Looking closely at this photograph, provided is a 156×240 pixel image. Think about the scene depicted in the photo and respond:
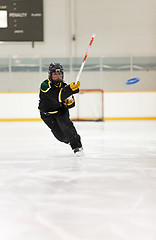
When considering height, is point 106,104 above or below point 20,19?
below

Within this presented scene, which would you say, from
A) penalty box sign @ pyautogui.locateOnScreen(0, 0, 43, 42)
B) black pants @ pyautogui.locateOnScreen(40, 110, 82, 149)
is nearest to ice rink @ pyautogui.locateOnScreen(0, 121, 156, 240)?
black pants @ pyautogui.locateOnScreen(40, 110, 82, 149)

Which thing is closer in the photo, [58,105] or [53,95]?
[53,95]

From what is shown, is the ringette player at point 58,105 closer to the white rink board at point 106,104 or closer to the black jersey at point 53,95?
the black jersey at point 53,95

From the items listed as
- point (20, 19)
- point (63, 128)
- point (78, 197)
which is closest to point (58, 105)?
point (63, 128)

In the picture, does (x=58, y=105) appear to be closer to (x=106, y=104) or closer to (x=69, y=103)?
(x=69, y=103)

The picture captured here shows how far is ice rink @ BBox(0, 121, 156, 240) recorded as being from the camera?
1.57 m

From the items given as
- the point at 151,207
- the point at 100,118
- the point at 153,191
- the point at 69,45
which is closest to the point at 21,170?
the point at 153,191

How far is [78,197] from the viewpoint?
2143 millimetres

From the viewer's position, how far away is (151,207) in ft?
6.27

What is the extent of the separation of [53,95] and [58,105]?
139mm

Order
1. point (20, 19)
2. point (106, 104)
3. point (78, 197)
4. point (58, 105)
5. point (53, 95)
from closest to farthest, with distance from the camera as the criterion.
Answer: point (78, 197) < point (53, 95) < point (58, 105) < point (20, 19) < point (106, 104)

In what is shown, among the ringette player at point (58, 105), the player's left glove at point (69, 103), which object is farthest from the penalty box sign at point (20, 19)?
the player's left glove at point (69, 103)

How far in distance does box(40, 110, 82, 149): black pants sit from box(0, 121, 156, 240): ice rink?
0.16m

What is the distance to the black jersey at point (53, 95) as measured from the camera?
3.53m
